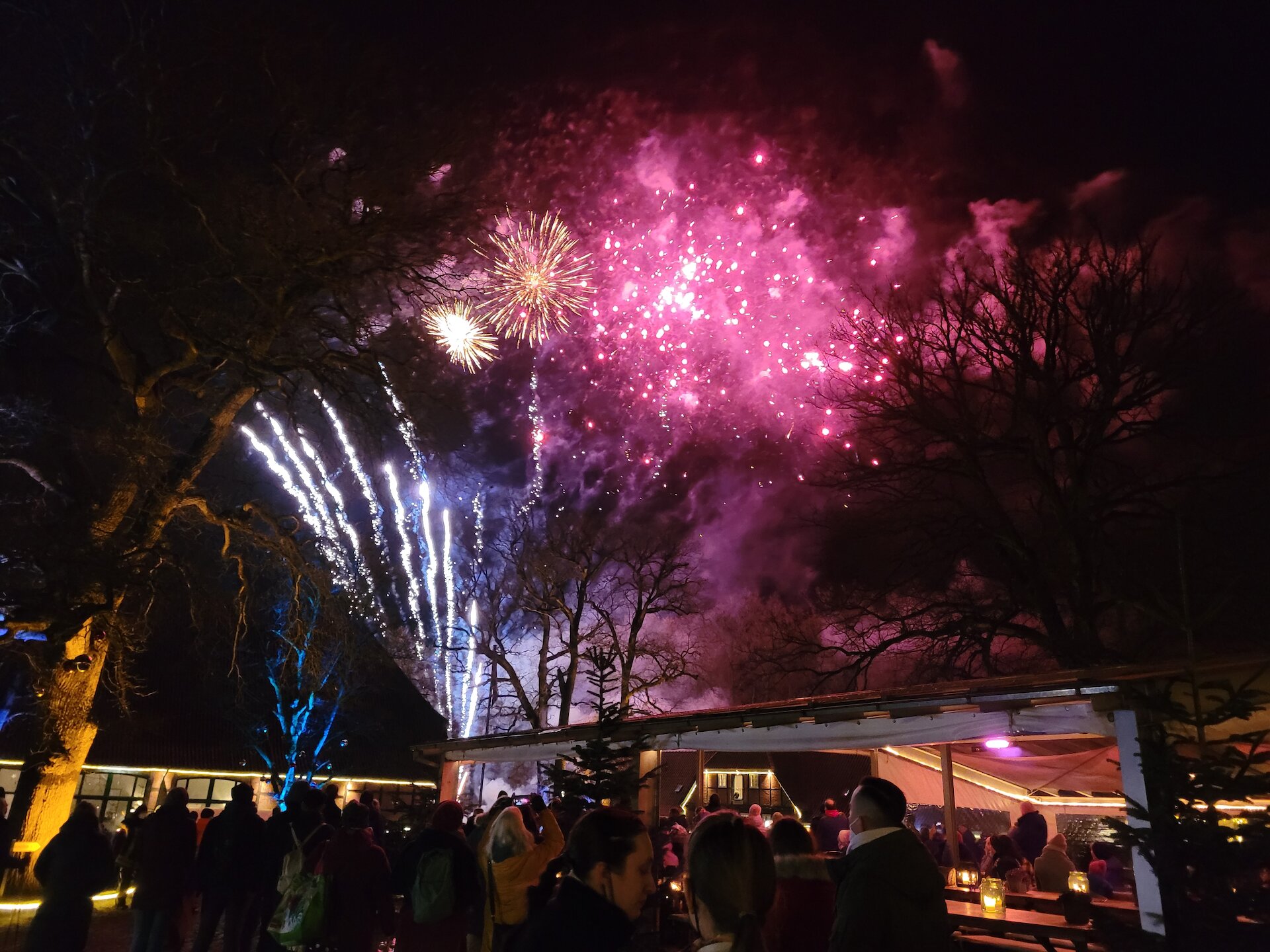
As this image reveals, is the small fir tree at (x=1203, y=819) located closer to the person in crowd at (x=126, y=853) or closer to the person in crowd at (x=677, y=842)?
the person in crowd at (x=677, y=842)

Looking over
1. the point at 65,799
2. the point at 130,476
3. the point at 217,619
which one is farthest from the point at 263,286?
the point at 65,799

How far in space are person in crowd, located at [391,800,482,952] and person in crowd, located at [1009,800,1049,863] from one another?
894 centimetres

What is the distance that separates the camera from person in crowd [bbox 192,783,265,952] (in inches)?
297

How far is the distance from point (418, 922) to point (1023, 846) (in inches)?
371

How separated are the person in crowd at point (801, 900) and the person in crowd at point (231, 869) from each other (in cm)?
544

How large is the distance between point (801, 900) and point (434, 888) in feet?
7.58

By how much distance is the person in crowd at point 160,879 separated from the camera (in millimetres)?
7336

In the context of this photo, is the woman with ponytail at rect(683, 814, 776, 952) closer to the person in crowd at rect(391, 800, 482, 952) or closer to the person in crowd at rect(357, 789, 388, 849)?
the person in crowd at rect(391, 800, 482, 952)

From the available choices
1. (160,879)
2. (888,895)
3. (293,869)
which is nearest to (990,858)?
(293,869)

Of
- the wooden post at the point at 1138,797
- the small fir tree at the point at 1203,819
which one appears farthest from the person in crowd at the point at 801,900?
the wooden post at the point at 1138,797

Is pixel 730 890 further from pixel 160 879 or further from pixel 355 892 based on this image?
pixel 160 879

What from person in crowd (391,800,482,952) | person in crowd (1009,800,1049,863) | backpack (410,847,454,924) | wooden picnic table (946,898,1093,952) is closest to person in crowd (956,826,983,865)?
person in crowd (1009,800,1049,863)

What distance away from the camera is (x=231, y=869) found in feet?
24.8

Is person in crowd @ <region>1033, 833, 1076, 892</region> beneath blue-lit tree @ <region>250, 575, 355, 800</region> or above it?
beneath
